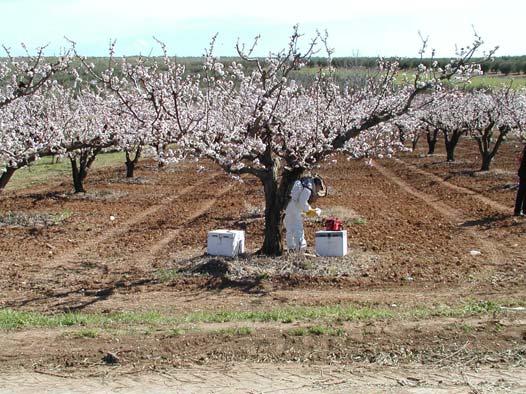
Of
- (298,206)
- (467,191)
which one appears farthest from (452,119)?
(298,206)

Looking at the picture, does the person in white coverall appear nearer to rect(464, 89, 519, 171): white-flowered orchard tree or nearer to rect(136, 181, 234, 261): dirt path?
rect(136, 181, 234, 261): dirt path

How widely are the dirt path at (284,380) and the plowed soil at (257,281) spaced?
34 mm

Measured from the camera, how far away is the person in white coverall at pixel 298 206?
13078 millimetres

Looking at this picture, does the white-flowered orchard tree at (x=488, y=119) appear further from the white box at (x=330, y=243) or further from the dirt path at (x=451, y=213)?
the white box at (x=330, y=243)

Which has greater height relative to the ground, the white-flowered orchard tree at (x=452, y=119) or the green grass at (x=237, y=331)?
the white-flowered orchard tree at (x=452, y=119)

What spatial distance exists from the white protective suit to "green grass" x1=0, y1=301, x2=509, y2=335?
12.3 ft

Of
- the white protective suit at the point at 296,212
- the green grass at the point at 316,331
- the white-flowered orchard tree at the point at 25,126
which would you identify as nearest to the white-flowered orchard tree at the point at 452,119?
the white-flowered orchard tree at the point at 25,126

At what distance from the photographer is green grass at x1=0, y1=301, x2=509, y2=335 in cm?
855

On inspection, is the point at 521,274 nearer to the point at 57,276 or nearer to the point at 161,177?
the point at 57,276

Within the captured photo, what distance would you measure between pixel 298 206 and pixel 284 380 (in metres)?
6.91

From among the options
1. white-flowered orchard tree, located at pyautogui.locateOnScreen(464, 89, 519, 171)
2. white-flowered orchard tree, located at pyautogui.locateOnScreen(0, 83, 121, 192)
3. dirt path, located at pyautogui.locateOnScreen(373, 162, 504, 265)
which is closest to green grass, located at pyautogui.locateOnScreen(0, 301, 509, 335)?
dirt path, located at pyautogui.locateOnScreen(373, 162, 504, 265)

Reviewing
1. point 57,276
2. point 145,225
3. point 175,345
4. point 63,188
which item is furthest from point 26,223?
point 175,345

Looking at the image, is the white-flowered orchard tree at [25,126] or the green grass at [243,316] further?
the white-flowered orchard tree at [25,126]

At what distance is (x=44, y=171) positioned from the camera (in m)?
31.3
